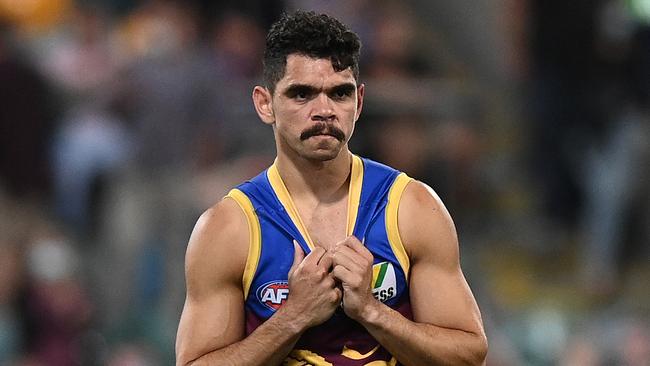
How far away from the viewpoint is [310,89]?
521cm

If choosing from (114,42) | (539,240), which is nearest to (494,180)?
(539,240)

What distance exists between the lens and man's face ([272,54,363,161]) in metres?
5.18

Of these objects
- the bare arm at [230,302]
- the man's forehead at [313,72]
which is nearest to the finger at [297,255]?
the bare arm at [230,302]

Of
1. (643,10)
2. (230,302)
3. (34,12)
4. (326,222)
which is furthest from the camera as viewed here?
(34,12)

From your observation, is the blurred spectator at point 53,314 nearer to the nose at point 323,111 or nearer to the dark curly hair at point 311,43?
the dark curly hair at point 311,43

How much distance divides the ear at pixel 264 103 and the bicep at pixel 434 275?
0.61 meters

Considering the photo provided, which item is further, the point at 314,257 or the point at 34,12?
the point at 34,12

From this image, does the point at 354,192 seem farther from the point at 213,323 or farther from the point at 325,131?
the point at 213,323

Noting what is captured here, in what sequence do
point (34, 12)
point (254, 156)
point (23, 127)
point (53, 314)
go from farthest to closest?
1. point (34, 12)
2. point (23, 127)
3. point (254, 156)
4. point (53, 314)

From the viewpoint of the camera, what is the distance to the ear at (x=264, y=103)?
5410 mm

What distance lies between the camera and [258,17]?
12594mm

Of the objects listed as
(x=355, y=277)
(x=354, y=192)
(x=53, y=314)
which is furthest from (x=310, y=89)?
(x=53, y=314)

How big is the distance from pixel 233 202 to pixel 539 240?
8.53 metres

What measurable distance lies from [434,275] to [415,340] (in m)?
0.28
